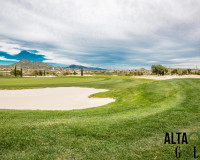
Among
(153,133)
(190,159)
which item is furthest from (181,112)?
(190,159)

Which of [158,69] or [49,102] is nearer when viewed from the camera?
[49,102]

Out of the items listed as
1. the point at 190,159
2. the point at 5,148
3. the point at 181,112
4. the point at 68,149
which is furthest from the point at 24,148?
the point at 181,112

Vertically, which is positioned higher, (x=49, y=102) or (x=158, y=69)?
(x=158, y=69)

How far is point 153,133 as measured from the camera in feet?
17.4

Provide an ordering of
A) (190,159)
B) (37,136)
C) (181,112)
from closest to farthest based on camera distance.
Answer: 1. (190,159)
2. (37,136)
3. (181,112)

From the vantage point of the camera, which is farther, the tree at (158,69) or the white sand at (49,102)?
the tree at (158,69)

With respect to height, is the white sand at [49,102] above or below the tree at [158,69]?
below

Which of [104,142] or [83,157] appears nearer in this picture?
[83,157]

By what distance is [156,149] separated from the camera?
4.20 metres

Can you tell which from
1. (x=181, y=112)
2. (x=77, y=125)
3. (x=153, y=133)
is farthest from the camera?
(x=181, y=112)

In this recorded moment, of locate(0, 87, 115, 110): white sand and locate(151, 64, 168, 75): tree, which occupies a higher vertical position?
locate(151, 64, 168, 75): tree

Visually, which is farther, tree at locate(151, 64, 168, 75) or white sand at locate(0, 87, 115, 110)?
tree at locate(151, 64, 168, 75)

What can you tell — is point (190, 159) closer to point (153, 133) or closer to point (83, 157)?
point (153, 133)

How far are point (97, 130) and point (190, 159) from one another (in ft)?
10.5
